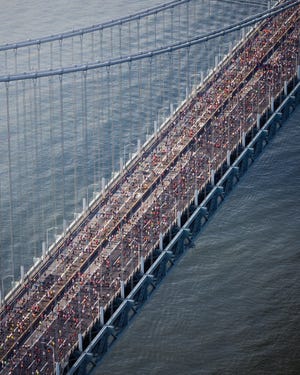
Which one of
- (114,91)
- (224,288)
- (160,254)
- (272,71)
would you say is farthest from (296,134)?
(160,254)

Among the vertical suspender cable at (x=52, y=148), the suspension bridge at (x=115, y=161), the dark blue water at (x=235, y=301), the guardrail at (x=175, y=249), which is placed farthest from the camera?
the vertical suspender cable at (x=52, y=148)

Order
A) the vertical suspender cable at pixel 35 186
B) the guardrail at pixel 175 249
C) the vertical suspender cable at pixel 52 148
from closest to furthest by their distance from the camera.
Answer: the guardrail at pixel 175 249, the vertical suspender cable at pixel 35 186, the vertical suspender cable at pixel 52 148

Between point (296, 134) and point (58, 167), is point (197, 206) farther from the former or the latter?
point (296, 134)

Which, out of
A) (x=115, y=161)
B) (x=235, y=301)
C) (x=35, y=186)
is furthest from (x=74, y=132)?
(x=235, y=301)

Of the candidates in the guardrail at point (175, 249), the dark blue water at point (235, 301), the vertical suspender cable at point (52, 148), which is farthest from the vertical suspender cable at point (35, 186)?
the guardrail at point (175, 249)

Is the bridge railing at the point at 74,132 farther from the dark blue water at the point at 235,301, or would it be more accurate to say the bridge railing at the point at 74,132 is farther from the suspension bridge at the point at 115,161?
the dark blue water at the point at 235,301

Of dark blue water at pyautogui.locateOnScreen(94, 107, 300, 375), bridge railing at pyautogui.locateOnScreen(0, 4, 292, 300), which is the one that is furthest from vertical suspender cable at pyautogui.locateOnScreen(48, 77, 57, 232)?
dark blue water at pyautogui.locateOnScreen(94, 107, 300, 375)
